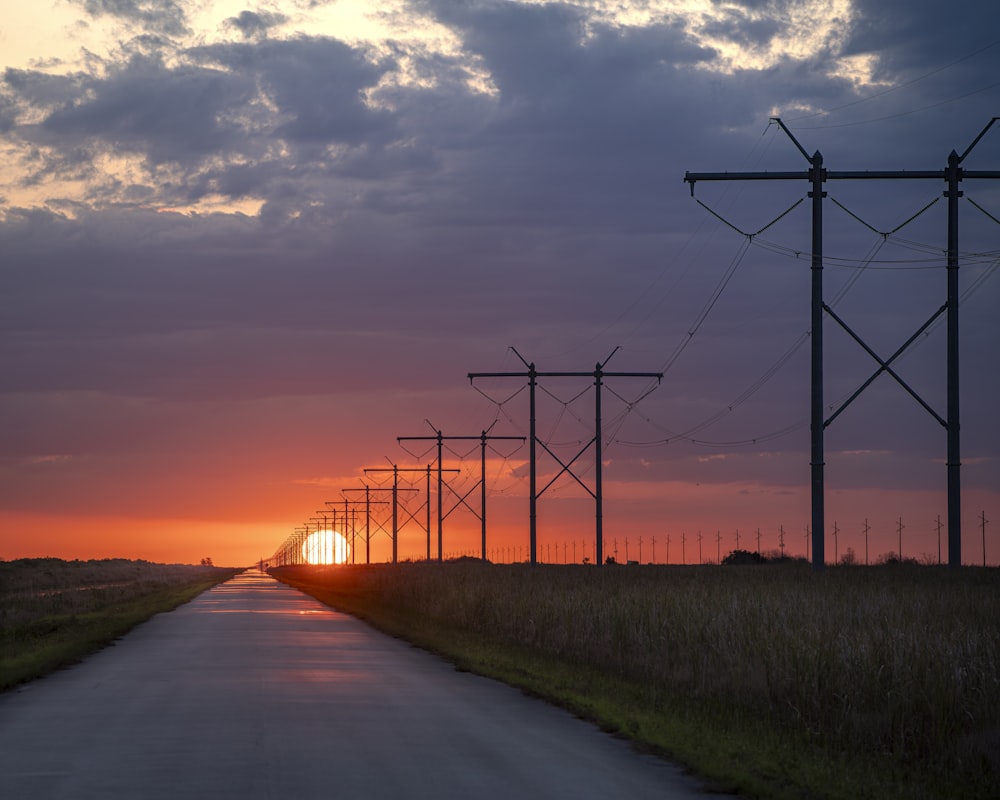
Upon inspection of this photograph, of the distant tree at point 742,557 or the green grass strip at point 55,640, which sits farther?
the distant tree at point 742,557

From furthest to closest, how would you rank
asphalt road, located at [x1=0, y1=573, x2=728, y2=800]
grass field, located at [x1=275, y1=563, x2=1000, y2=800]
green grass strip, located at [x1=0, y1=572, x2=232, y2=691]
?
green grass strip, located at [x1=0, y1=572, x2=232, y2=691]
grass field, located at [x1=275, y1=563, x2=1000, y2=800]
asphalt road, located at [x1=0, y1=573, x2=728, y2=800]

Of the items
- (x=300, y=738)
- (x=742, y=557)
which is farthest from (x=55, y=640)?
(x=742, y=557)

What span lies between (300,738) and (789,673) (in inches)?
272

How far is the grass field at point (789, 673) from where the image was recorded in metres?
14.4

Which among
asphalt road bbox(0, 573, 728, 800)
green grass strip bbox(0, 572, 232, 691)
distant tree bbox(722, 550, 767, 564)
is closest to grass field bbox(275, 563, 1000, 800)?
asphalt road bbox(0, 573, 728, 800)

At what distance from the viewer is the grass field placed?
14.4m

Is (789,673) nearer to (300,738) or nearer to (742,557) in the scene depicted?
(300,738)

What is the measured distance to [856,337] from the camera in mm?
35625

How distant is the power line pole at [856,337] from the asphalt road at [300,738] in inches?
539

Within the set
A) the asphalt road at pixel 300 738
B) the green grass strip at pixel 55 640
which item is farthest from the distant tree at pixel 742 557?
the asphalt road at pixel 300 738

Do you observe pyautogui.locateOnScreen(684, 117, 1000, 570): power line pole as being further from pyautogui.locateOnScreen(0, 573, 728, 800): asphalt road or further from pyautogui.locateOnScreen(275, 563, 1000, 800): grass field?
pyautogui.locateOnScreen(0, 573, 728, 800): asphalt road

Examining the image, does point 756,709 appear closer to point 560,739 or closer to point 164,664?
point 560,739

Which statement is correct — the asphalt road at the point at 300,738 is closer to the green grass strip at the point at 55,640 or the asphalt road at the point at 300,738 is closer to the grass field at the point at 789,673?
the green grass strip at the point at 55,640

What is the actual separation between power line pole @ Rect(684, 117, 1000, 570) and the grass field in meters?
2.11
